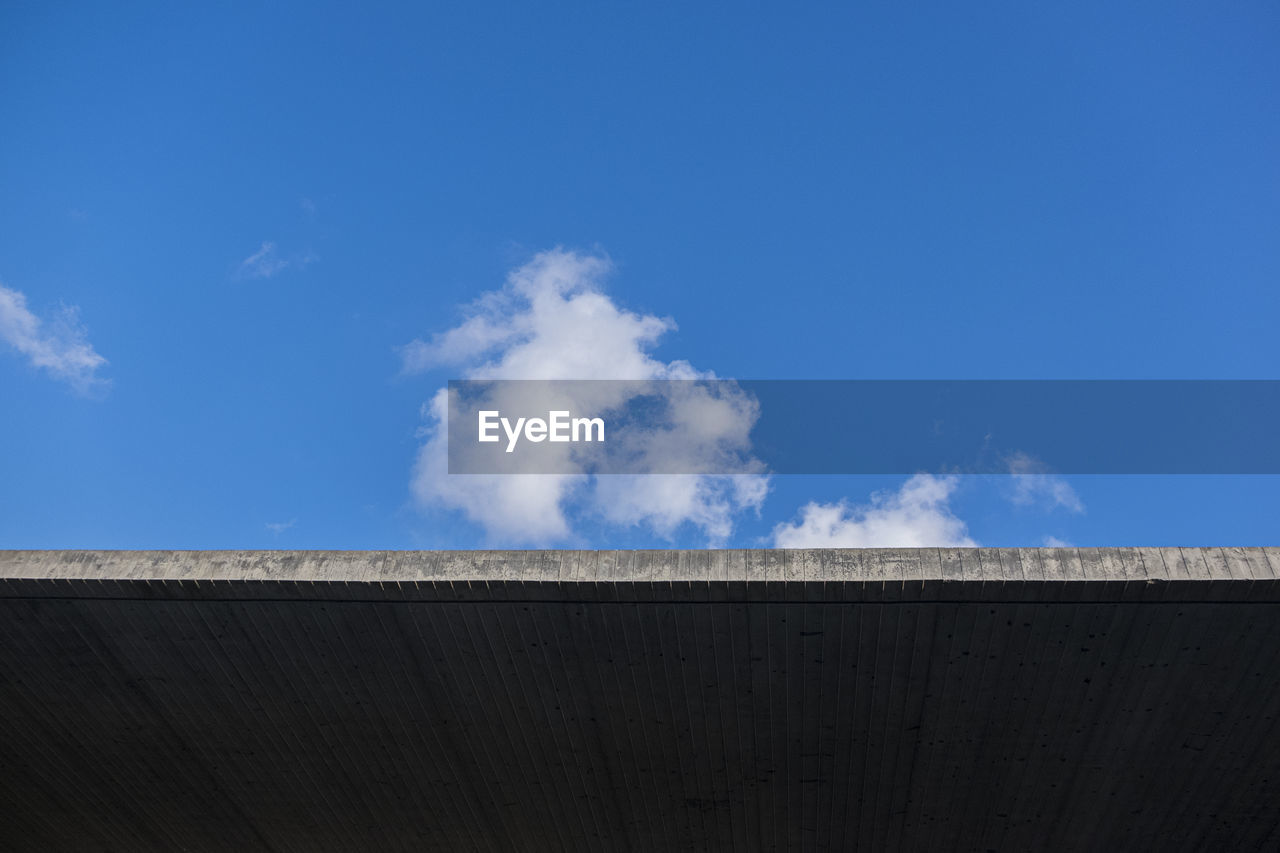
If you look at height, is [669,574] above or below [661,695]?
above

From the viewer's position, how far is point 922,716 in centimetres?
841

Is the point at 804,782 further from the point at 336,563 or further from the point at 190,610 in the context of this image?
the point at 190,610

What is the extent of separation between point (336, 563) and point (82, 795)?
5812 mm

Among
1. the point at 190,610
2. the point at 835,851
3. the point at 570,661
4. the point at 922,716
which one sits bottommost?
the point at 835,851

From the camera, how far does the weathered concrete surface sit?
24.5ft

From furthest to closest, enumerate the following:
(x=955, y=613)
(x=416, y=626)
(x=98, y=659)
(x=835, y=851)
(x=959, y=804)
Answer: (x=835, y=851)
(x=959, y=804)
(x=98, y=659)
(x=416, y=626)
(x=955, y=613)

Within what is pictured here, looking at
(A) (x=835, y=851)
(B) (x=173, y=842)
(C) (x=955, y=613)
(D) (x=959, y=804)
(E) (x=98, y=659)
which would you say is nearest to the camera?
(C) (x=955, y=613)

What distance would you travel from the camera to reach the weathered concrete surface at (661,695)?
24.5 ft

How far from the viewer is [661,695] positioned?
8492 mm

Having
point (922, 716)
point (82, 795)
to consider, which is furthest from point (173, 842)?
point (922, 716)

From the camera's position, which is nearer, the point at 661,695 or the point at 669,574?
the point at 669,574

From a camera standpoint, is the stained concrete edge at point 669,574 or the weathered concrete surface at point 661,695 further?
the weathered concrete surface at point 661,695

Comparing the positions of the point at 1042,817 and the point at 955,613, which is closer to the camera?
the point at 955,613

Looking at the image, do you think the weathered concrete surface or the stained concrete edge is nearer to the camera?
the stained concrete edge
